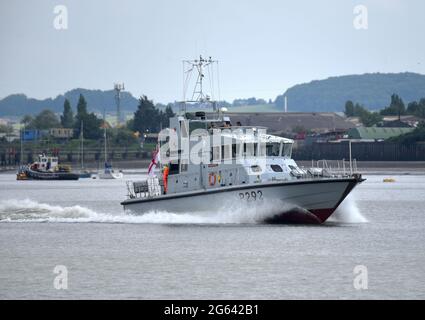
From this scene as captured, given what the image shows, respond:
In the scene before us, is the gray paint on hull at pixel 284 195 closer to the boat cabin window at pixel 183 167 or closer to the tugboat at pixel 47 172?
the boat cabin window at pixel 183 167

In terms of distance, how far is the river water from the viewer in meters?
33.2

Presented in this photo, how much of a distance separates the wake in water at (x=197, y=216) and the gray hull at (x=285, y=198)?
0.13 meters

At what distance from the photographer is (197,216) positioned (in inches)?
1906

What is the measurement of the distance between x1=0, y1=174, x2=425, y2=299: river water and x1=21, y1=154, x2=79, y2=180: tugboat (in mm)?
86694

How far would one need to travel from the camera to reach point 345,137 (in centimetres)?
18988

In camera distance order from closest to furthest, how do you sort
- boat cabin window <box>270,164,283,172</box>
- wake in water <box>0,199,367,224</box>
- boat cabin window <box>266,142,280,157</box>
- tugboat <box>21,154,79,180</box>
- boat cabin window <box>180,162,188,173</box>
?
wake in water <box>0,199,367,224</box>
boat cabin window <box>270,164,283,172</box>
boat cabin window <box>266,142,280,157</box>
boat cabin window <box>180,162,188,173</box>
tugboat <box>21,154,79,180</box>

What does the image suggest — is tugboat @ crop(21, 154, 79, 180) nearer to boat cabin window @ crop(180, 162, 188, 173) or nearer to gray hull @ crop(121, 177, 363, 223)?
boat cabin window @ crop(180, 162, 188, 173)

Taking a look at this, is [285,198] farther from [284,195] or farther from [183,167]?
[183,167]

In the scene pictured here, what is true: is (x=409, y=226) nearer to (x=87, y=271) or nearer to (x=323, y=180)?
(x=323, y=180)

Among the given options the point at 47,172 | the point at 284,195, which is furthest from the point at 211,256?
the point at 47,172

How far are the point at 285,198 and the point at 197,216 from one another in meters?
4.71

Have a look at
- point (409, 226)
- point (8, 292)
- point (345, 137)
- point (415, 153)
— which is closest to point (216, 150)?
point (409, 226)

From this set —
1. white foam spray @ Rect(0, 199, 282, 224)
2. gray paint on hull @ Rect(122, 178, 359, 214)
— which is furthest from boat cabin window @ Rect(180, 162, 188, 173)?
white foam spray @ Rect(0, 199, 282, 224)

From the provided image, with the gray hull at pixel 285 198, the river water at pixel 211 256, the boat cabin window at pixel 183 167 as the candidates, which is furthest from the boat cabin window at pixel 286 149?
the boat cabin window at pixel 183 167
